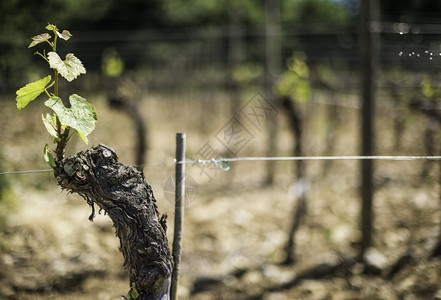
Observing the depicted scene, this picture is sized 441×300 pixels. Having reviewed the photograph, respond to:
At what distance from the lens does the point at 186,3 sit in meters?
18.7

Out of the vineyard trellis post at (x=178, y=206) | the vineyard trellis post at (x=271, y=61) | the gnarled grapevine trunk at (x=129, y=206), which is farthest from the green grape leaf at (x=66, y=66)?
the vineyard trellis post at (x=271, y=61)

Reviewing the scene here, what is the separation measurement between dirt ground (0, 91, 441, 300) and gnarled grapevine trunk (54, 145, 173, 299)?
602mm

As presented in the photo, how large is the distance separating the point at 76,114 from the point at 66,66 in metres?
0.14

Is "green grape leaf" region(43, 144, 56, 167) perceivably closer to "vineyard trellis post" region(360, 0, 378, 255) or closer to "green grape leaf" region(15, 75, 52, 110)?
"green grape leaf" region(15, 75, 52, 110)

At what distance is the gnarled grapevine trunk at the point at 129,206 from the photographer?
1261mm

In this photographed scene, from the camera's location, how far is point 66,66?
3.87 ft

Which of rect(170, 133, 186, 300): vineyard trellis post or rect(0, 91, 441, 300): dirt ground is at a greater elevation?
rect(170, 133, 186, 300): vineyard trellis post

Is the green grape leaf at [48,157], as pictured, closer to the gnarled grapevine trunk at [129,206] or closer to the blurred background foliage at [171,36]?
the gnarled grapevine trunk at [129,206]

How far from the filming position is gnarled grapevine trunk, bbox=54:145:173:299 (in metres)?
1.26

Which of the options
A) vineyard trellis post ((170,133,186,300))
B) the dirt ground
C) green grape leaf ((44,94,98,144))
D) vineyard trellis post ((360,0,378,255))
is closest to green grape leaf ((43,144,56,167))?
green grape leaf ((44,94,98,144))

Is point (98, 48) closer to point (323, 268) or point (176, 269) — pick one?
point (323, 268)

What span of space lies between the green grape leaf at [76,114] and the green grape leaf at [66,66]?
0.06 meters

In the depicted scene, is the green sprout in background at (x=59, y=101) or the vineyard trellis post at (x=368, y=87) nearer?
the green sprout in background at (x=59, y=101)

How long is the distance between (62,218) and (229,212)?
1.66 metres
